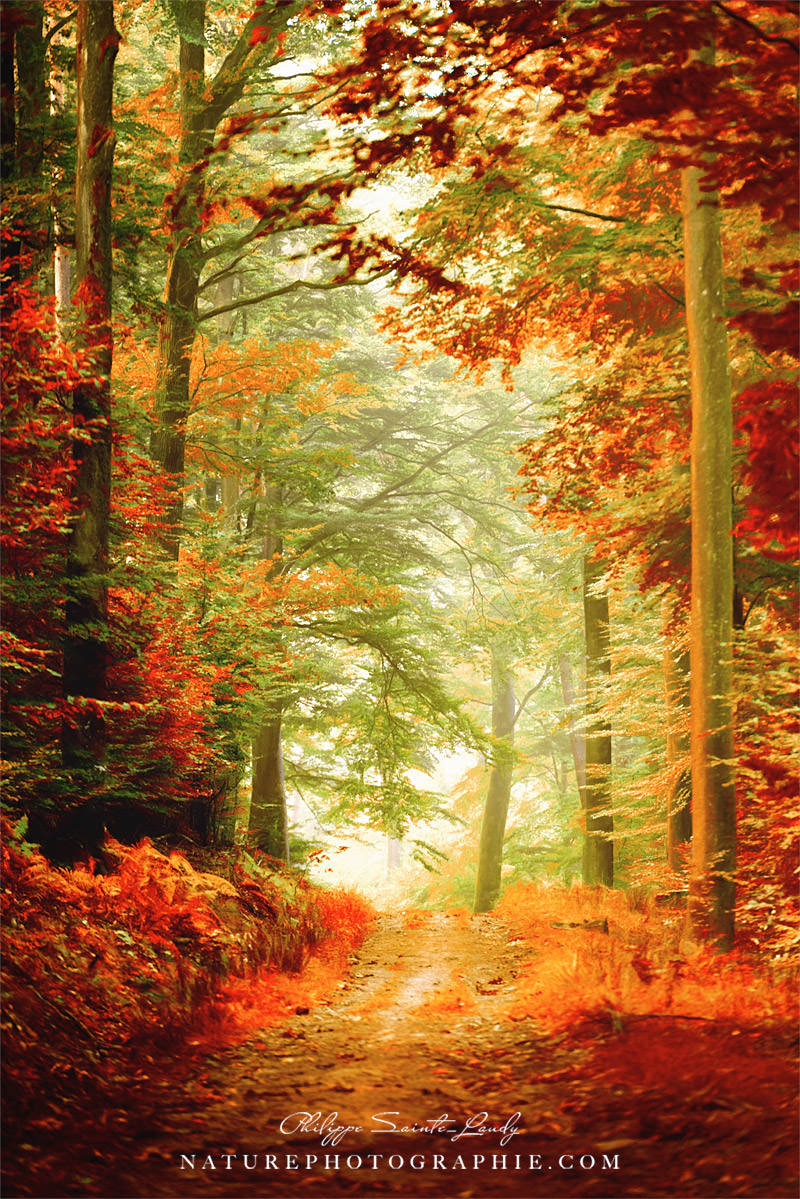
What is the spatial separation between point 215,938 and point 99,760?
1767 millimetres

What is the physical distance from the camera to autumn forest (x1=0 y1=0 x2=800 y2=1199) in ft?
13.2

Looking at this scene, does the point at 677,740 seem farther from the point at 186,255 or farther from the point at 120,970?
the point at 186,255

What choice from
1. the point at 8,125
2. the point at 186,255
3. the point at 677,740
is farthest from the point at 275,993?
the point at 186,255

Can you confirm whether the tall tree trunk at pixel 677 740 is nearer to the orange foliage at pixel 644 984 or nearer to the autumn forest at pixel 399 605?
the autumn forest at pixel 399 605

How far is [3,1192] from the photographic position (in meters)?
3.03

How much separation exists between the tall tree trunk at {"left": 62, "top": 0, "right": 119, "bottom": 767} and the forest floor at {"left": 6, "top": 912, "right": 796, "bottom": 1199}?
324 centimetres

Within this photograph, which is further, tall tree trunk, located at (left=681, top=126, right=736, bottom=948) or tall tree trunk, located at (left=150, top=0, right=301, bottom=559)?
tall tree trunk, located at (left=150, top=0, right=301, bottom=559)

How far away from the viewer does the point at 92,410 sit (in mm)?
7340

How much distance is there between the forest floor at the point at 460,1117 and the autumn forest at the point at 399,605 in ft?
0.09

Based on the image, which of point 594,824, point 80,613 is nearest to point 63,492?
point 80,613

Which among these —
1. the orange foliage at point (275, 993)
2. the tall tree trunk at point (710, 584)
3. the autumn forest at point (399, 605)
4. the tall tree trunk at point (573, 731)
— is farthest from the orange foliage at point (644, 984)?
the tall tree trunk at point (573, 731)

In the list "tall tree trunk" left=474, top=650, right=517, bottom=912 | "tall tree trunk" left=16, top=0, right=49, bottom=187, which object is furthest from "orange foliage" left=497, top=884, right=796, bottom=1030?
"tall tree trunk" left=474, top=650, right=517, bottom=912
